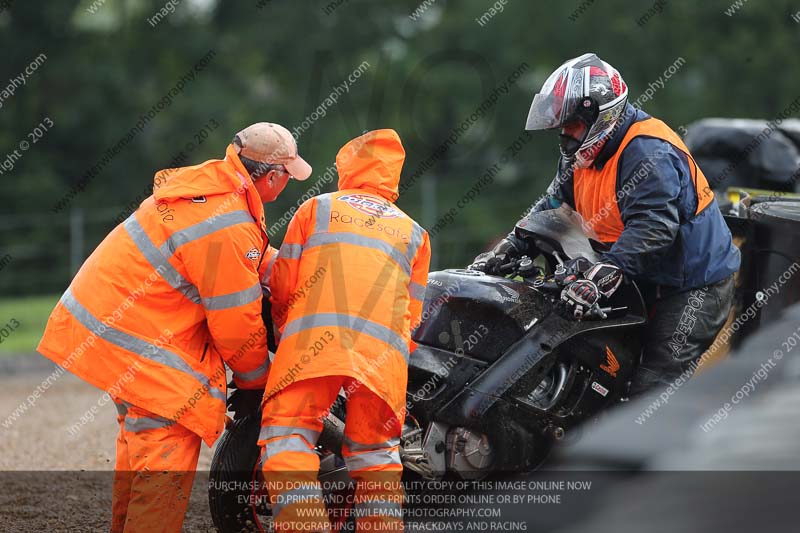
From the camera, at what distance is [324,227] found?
5062mm

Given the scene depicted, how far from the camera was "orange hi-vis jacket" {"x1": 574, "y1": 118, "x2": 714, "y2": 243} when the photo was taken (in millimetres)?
5816

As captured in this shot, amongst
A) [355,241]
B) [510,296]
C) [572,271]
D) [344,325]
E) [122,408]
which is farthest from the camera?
[510,296]

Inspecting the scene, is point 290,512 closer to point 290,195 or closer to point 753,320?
point 753,320

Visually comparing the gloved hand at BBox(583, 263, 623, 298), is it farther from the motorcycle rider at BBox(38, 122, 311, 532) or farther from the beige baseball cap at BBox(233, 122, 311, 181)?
the motorcycle rider at BBox(38, 122, 311, 532)

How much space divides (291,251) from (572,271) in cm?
142

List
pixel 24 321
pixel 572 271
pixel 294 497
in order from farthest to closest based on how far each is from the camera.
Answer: pixel 24 321 → pixel 572 271 → pixel 294 497

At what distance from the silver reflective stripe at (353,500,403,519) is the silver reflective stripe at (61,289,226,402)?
84cm

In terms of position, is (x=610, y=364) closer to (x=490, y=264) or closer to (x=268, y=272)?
(x=490, y=264)

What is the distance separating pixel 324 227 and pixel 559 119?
59.2 inches

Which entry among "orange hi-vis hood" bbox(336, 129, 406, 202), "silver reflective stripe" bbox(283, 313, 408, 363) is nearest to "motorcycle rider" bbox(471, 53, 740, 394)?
"orange hi-vis hood" bbox(336, 129, 406, 202)

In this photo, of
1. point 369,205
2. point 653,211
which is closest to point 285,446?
point 369,205

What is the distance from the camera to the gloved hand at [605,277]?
17.5 feet

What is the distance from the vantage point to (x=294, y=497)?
4797 mm

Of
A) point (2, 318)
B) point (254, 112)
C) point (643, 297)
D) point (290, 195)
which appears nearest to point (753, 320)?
point (643, 297)
